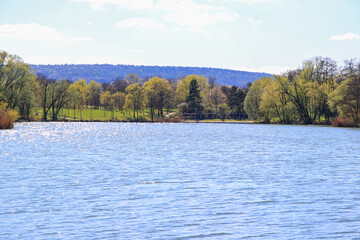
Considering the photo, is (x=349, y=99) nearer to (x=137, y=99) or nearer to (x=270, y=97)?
(x=270, y=97)

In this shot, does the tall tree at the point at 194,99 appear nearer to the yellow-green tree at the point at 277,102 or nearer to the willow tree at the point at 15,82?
the yellow-green tree at the point at 277,102

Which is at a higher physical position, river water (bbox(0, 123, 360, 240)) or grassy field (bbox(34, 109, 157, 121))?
grassy field (bbox(34, 109, 157, 121))

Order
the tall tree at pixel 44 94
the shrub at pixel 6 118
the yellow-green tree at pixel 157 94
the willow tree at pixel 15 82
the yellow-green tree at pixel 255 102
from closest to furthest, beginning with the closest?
the shrub at pixel 6 118, the willow tree at pixel 15 82, the yellow-green tree at pixel 255 102, the tall tree at pixel 44 94, the yellow-green tree at pixel 157 94

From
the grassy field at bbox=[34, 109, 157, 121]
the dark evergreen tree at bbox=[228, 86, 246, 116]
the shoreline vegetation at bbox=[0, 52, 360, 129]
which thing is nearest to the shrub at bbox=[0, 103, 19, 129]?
the shoreline vegetation at bbox=[0, 52, 360, 129]

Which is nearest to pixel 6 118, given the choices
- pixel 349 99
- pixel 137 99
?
pixel 349 99

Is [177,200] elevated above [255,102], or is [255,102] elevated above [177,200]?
[255,102]

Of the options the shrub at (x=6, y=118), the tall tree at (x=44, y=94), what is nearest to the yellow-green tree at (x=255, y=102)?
the tall tree at (x=44, y=94)

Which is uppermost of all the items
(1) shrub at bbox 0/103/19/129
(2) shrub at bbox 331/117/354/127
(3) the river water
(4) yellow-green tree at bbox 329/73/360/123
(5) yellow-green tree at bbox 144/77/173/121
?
(5) yellow-green tree at bbox 144/77/173/121

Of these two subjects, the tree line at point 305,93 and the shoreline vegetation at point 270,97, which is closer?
the shoreline vegetation at point 270,97

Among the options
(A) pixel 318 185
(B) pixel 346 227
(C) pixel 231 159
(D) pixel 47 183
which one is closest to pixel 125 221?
(B) pixel 346 227

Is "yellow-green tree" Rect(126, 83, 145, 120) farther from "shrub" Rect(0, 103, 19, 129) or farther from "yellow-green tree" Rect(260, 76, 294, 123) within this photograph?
"shrub" Rect(0, 103, 19, 129)

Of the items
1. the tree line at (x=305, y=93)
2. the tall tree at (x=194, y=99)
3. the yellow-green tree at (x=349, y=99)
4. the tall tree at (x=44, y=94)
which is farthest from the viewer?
the tall tree at (x=194, y=99)

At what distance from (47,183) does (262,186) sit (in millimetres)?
11951

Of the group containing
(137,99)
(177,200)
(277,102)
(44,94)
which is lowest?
(177,200)
